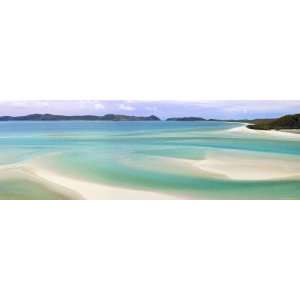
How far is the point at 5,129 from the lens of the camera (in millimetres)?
2383

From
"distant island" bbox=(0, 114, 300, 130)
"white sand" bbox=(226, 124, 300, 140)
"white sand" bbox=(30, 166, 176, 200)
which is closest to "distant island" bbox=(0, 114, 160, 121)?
"distant island" bbox=(0, 114, 300, 130)

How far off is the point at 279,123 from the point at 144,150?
0.77 metres

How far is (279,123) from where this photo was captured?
7.77 feet


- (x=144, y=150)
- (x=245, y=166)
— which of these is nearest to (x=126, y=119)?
(x=144, y=150)

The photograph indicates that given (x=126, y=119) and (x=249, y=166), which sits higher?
(x=126, y=119)

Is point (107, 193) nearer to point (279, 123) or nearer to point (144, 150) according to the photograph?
point (144, 150)

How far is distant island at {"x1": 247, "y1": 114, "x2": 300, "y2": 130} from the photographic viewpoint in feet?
7.65


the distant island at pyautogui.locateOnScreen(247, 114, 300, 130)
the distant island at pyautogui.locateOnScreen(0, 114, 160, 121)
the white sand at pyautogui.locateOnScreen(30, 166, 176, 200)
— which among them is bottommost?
the white sand at pyautogui.locateOnScreen(30, 166, 176, 200)

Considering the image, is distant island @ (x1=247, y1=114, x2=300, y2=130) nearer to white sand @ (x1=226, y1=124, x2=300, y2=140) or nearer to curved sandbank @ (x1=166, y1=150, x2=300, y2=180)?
white sand @ (x1=226, y1=124, x2=300, y2=140)

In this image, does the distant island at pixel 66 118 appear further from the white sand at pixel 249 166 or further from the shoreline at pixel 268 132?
the shoreline at pixel 268 132

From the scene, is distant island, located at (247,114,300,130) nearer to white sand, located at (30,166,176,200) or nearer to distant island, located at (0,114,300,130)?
distant island, located at (0,114,300,130)

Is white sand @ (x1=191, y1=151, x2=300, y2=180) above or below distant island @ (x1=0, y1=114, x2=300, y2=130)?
below

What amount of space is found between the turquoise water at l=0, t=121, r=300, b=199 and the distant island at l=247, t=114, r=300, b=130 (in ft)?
0.20

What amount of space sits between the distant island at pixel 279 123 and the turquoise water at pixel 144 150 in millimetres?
62
